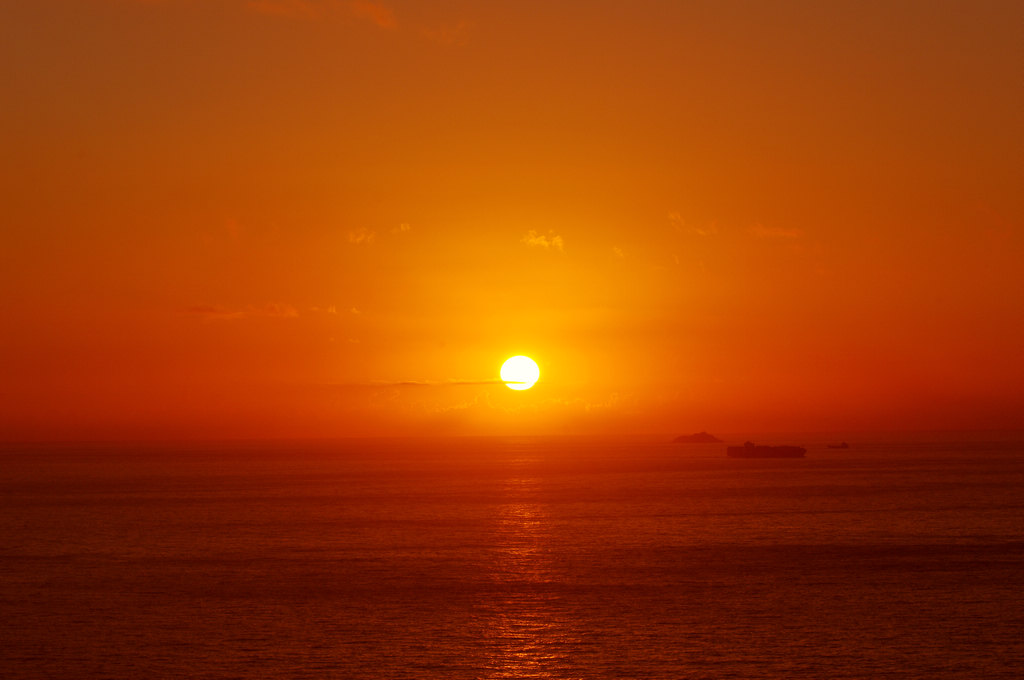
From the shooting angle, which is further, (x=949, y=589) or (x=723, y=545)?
(x=723, y=545)

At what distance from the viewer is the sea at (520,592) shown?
40406 millimetres

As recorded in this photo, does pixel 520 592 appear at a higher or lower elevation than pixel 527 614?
higher

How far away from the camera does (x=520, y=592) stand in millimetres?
56125

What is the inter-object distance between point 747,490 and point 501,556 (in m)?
79.7

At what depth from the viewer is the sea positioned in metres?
40.4

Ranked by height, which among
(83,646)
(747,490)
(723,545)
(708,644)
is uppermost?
(747,490)

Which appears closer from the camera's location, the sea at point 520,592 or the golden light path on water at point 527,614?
the golden light path on water at point 527,614

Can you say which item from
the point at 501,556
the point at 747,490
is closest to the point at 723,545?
the point at 501,556

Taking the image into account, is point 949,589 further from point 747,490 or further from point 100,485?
point 100,485

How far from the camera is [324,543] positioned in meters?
79.8

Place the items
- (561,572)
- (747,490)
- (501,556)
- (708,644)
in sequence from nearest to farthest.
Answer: (708,644)
(561,572)
(501,556)
(747,490)

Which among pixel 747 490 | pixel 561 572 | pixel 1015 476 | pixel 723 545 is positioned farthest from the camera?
pixel 1015 476

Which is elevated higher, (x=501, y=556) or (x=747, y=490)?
(x=747, y=490)

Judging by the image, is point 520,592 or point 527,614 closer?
point 527,614
